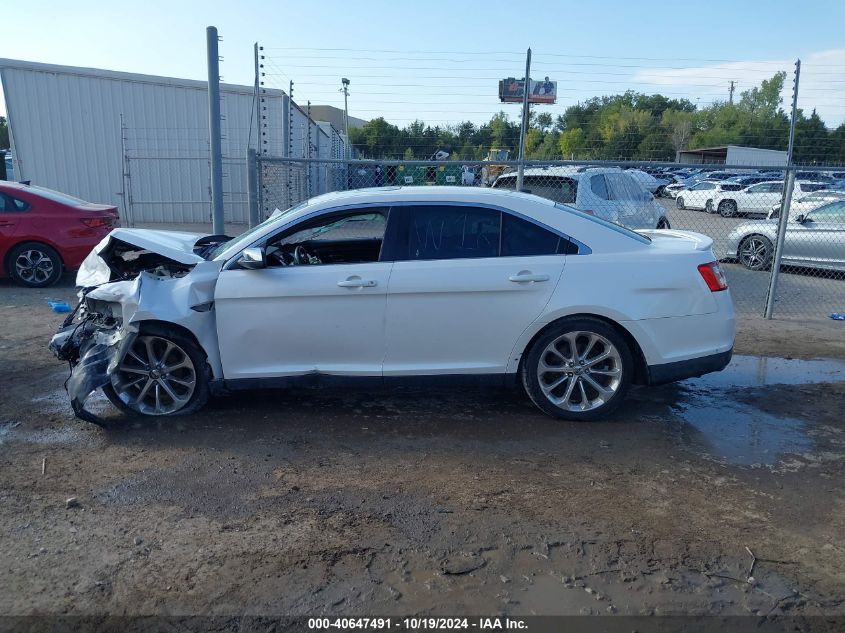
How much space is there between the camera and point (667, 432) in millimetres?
4891

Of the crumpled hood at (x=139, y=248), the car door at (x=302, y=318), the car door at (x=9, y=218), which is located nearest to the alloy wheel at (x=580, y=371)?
the car door at (x=302, y=318)

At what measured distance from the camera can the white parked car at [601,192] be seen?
10805 millimetres

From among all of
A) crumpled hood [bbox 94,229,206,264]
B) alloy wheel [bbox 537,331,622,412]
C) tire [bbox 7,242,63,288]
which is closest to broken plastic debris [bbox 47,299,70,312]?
tire [bbox 7,242,63,288]

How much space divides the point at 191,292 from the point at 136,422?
1053 mm

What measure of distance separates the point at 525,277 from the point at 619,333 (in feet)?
2.65

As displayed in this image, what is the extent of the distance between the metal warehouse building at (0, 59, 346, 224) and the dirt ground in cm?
1396

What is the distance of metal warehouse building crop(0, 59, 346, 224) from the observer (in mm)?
18172

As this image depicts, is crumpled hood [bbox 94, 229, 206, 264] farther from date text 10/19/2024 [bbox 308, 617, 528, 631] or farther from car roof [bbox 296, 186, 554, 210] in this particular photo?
date text 10/19/2024 [bbox 308, 617, 528, 631]

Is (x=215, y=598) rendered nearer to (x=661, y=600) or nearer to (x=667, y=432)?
(x=661, y=600)

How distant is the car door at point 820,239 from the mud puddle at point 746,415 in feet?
17.3

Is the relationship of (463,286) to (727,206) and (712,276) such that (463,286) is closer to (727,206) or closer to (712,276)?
(712,276)

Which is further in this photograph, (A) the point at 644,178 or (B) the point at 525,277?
(A) the point at 644,178

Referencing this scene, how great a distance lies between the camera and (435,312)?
479 cm

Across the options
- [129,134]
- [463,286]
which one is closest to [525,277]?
[463,286]
